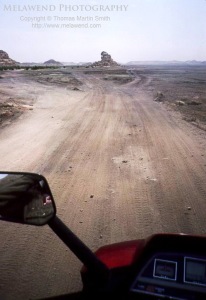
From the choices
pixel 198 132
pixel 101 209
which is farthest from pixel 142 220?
pixel 198 132

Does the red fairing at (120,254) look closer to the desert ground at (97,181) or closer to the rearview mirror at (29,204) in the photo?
the rearview mirror at (29,204)

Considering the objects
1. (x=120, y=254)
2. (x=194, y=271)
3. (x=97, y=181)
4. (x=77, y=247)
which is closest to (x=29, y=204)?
(x=77, y=247)

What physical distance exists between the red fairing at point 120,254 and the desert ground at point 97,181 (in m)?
1.36

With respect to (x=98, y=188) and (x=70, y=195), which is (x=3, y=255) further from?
(x=98, y=188)

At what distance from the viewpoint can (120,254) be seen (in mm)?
2189

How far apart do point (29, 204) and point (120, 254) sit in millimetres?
936

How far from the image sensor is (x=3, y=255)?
393 cm

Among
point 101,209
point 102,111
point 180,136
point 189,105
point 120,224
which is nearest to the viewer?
point 120,224

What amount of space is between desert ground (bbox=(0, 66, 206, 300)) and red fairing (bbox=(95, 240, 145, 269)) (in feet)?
4.45

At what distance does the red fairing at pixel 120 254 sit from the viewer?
202 cm

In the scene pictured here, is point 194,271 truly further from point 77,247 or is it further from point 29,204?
point 29,204

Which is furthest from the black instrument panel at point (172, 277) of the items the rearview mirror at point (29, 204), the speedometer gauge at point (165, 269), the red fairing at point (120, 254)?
the rearview mirror at point (29, 204)

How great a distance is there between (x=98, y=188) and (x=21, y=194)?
4.43 meters

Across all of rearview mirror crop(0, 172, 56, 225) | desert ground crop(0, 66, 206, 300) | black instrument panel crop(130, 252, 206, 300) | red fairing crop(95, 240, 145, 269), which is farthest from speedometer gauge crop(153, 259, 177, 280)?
desert ground crop(0, 66, 206, 300)
